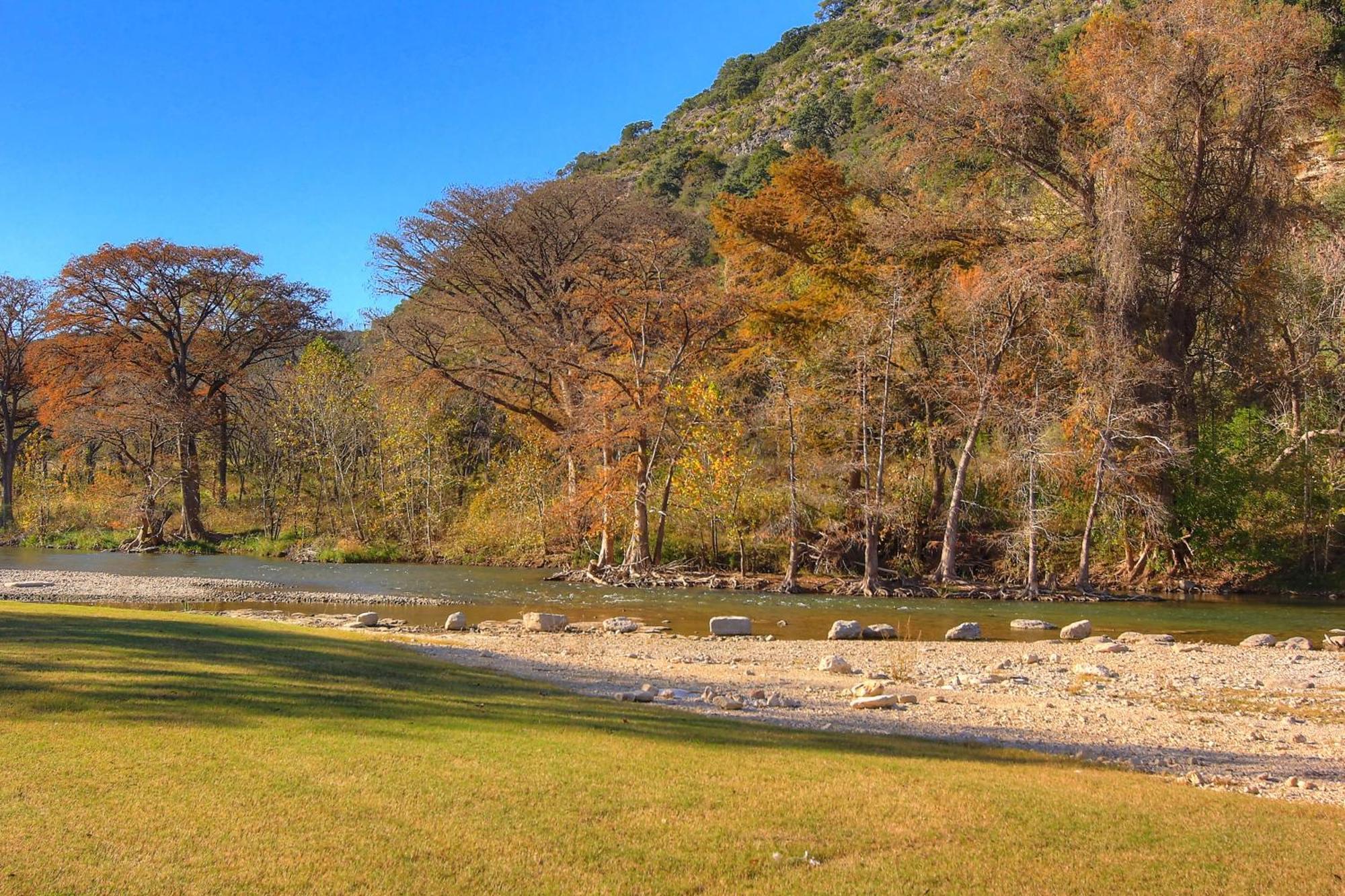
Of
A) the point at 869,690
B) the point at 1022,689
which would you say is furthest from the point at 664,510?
the point at 869,690

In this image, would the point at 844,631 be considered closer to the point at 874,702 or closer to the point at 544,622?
the point at 544,622

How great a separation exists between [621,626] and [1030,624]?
30.7 feet

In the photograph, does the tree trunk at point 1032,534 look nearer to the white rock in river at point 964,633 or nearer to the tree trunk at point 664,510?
the white rock in river at point 964,633

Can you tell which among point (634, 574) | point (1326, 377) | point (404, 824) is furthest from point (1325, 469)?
point (404, 824)

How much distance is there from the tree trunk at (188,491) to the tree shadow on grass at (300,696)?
110 ft

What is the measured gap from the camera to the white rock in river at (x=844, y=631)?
19.3m

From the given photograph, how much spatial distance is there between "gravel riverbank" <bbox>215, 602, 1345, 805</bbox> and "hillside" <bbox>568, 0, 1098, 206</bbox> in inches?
2063

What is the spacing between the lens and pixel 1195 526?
94.2ft

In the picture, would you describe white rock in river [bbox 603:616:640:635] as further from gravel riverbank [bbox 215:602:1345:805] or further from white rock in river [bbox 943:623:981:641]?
white rock in river [bbox 943:623:981:641]

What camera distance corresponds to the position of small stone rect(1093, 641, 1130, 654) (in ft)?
55.4

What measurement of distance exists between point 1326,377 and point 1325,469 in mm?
2883

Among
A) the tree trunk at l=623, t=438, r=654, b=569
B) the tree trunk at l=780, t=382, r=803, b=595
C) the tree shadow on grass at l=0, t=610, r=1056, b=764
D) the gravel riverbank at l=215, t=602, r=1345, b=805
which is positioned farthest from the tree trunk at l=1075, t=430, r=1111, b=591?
the tree shadow on grass at l=0, t=610, r=1056, b=764

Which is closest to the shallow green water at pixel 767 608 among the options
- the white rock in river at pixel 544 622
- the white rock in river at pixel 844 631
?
the white rock in river at pixel 844 631

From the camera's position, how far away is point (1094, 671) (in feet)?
46.9
